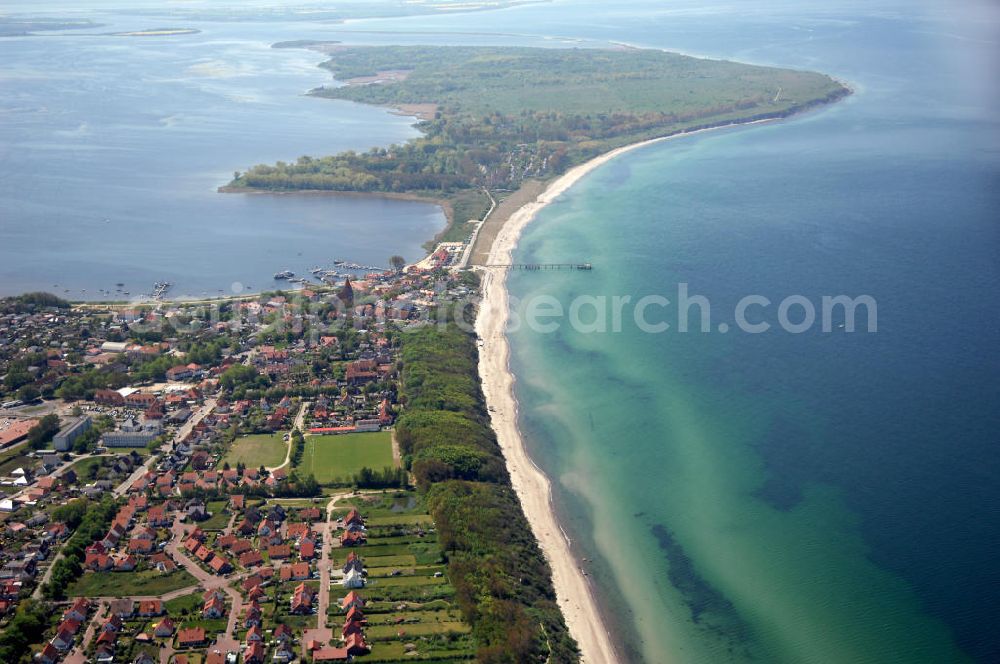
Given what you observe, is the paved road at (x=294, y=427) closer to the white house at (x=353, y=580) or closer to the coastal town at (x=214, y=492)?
the coastal town at (x=214, y=492)

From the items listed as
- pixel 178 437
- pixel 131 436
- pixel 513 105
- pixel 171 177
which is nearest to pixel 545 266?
pixel 178 437

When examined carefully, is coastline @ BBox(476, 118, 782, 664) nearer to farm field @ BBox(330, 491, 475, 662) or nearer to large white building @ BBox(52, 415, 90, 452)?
farm field @ BBox(330, 491, 475, 662)

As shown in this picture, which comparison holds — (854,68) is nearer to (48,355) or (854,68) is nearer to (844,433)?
(844,433)

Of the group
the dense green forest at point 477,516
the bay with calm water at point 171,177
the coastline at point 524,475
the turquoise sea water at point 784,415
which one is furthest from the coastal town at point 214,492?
the bay with calm water at point 171,177

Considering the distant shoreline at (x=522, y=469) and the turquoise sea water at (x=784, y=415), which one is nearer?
the distant shoreline at (x=522, y=469)

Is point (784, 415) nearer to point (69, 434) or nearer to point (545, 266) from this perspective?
point (545, 266)

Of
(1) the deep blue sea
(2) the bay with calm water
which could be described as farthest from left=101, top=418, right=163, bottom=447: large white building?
(2) the bay with calm water

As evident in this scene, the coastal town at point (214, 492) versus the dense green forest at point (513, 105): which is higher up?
the dense green forest at point (513, 105)

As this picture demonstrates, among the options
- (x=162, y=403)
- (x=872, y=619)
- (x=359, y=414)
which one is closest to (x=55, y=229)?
(x=162, y=403)
